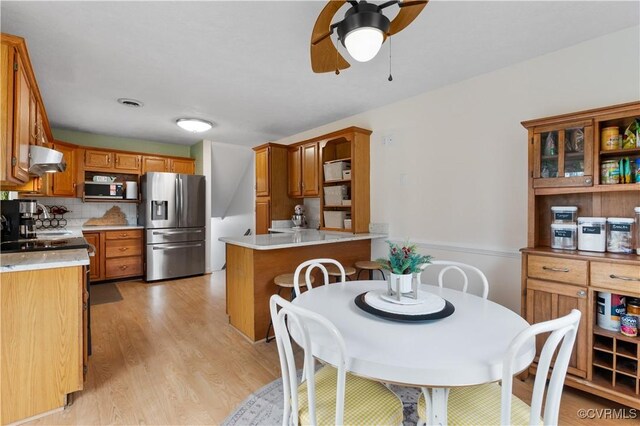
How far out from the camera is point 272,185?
455cm

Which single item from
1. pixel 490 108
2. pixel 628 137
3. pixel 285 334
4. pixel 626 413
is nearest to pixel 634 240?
pixel 628 137

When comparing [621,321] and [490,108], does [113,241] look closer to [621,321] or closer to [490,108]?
[490,108]

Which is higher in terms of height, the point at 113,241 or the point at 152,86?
the point at 152,86

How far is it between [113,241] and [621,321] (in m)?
5.82

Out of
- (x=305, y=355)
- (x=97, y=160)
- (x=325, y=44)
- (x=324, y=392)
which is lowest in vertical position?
(x=324, y=392)

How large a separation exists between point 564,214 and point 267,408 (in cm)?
238

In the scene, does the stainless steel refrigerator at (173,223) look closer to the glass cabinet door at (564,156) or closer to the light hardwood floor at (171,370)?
the light hardwood floor at (171,370)

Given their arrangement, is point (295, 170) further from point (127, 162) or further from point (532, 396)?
point (532, 396)

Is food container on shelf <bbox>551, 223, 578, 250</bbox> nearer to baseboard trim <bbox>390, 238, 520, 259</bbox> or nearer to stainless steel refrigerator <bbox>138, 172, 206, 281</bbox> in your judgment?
baseboard trim <bbox>390, 238, 520, 259</bbox>

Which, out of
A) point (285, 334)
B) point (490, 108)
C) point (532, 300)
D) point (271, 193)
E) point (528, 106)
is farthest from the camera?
point (271, 193)

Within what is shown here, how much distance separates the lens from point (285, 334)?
1141mm

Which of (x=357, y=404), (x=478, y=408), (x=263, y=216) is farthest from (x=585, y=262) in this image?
(x=263, y=216)

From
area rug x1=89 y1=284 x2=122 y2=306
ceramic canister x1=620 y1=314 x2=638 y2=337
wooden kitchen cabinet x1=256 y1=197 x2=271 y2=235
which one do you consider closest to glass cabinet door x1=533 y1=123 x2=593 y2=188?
ceramic canister x1=620 y1=314 x2=638 y2=337

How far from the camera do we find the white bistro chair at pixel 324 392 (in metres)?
1.05
